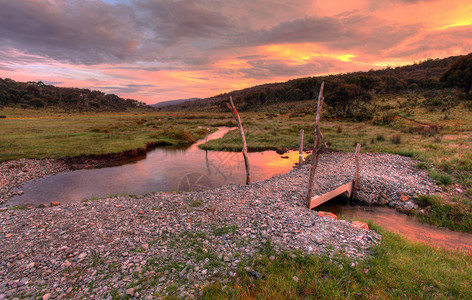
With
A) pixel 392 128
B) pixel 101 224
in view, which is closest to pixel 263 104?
pixel 392 128

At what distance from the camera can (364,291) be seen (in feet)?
17.7

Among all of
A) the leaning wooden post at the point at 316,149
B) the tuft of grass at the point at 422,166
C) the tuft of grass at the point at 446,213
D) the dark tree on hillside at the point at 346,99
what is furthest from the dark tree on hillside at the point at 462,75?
the leaning wooden post at the point at 316,149

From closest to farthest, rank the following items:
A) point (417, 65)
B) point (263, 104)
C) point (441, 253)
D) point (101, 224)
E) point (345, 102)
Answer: point (441, 253) < point (101, 224) < point (345, 102) < point (263, 104) < point (417, 65)

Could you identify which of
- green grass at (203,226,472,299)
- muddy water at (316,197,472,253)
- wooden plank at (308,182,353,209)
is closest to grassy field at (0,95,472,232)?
muddy water at (316,197,472,253)

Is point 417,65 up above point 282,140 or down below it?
above

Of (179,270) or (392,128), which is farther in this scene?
(392,128)

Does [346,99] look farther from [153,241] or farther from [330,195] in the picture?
[153,241]

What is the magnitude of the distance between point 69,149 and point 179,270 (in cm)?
2507

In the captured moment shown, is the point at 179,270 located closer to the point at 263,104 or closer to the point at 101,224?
the point at 101,224

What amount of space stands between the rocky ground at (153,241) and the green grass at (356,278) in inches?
17.3

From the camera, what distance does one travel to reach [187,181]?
733 inches

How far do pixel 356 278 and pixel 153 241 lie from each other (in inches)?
259

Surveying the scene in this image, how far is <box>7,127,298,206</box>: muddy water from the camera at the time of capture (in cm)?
1549

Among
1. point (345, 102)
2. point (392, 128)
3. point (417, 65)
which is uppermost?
point (417, 65)
